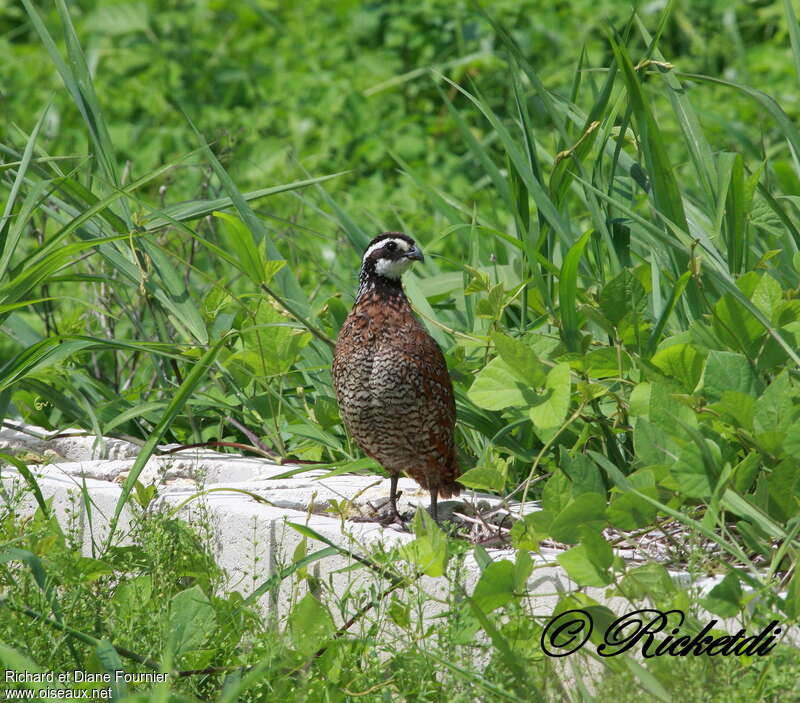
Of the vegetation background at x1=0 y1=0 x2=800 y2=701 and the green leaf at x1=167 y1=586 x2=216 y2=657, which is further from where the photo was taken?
the green leaf at x1=167 y1=586 x2=216 y2=657

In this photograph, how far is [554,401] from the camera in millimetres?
2951

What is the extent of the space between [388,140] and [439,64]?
2.60ft

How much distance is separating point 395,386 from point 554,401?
54 cm

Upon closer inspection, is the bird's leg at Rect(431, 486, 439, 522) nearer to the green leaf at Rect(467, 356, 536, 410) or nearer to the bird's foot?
the bird's foot

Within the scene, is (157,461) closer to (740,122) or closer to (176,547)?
(176,547)

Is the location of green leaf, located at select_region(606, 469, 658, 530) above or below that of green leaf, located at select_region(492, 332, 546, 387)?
below

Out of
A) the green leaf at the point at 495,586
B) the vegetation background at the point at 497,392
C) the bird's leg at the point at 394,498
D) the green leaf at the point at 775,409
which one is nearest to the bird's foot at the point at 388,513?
the bird's leg at the point at 394,498

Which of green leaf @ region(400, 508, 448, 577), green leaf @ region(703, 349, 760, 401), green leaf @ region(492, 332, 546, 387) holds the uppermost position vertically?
green leaf @ region(492, 332, 546, 387)

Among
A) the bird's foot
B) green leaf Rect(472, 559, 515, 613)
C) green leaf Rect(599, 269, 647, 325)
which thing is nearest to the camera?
green leaf Rect(472, 559, 515, 613)

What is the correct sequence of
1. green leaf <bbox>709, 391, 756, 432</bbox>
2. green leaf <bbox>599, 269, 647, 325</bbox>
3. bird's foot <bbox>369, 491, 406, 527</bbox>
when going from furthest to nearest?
1. bird's foot <bbox>369, 491, 406, 527</bbox>
2. green leaf <bbox>599, 269, 647, 325</bbox>
3. green leaf <bbox>709, 391, 756, 432</bbox>

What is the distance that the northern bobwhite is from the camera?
129 inches

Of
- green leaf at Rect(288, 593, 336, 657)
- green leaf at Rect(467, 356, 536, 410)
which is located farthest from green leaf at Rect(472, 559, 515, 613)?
Result: green leaf at Rect(467, 356, 536, 410)

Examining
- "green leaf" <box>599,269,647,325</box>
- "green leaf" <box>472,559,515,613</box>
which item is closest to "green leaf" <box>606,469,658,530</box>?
"green leaf" <box>472,559,515,613</box>

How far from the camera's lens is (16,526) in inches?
134
